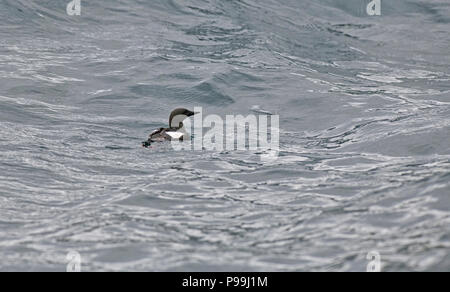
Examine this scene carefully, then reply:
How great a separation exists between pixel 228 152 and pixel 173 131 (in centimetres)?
81

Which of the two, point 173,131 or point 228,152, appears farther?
point 173,131

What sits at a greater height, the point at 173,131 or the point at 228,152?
the point at 173,131

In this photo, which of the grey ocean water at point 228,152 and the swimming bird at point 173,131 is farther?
the swimming bird at point 173,131

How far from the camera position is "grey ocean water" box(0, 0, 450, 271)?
22.4ft

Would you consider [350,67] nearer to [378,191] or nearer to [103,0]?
[103,0]

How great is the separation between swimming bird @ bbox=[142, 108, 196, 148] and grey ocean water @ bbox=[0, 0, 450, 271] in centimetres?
15

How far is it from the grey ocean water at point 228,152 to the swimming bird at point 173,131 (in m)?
0.15

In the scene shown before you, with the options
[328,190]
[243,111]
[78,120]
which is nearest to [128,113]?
[78,120]

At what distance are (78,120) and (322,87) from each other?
4415mm

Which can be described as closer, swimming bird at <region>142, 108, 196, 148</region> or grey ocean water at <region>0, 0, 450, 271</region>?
grey ocean water at <region>0, 0, 450, 271</region>

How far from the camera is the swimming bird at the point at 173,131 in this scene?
10242mm

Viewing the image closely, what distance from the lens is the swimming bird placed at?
1024 cm

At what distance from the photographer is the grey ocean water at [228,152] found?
6828mm

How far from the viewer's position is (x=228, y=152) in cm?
1032
